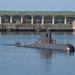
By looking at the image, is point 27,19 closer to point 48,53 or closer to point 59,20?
point 59,20

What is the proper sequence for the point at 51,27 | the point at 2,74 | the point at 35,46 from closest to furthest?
1. the point at 2,74
2. the point at 35,46
3. the point at 51,27

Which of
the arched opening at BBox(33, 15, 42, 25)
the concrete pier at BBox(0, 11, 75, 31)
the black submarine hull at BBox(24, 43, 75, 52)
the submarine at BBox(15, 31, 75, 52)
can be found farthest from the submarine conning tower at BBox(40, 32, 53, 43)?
the arched opening at BBox(33, 15, 42, 25)

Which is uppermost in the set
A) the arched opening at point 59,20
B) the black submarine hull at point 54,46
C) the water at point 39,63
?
the arched opening at point 59,20

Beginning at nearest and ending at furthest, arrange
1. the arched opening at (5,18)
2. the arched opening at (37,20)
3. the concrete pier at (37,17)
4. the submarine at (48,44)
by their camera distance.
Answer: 1. the submarine at (48,44)
2. the concrete pier at (37,17)
3. the arched opening at (5,18)
4. the arched opening at (37,20)

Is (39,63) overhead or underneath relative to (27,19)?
underneath

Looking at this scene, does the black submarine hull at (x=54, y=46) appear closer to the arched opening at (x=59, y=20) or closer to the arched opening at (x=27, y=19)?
the arched opening at (x=27, y=19)

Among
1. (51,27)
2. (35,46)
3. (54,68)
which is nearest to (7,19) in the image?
(51,27)

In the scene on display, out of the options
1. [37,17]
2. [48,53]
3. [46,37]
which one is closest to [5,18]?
[37,17]

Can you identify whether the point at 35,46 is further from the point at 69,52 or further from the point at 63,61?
the point at 63,61

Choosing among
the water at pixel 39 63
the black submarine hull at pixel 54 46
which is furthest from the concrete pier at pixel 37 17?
the water at pixel 39 63

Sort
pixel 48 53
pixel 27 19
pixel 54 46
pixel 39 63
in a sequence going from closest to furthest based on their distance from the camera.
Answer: pixel 39 63
pixel 48 53
pixel 54 46
pixel 27 19

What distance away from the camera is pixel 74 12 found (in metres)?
183

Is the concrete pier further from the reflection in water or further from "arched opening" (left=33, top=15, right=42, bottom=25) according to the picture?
the reflection in water

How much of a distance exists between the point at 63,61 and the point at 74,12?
128547mm
